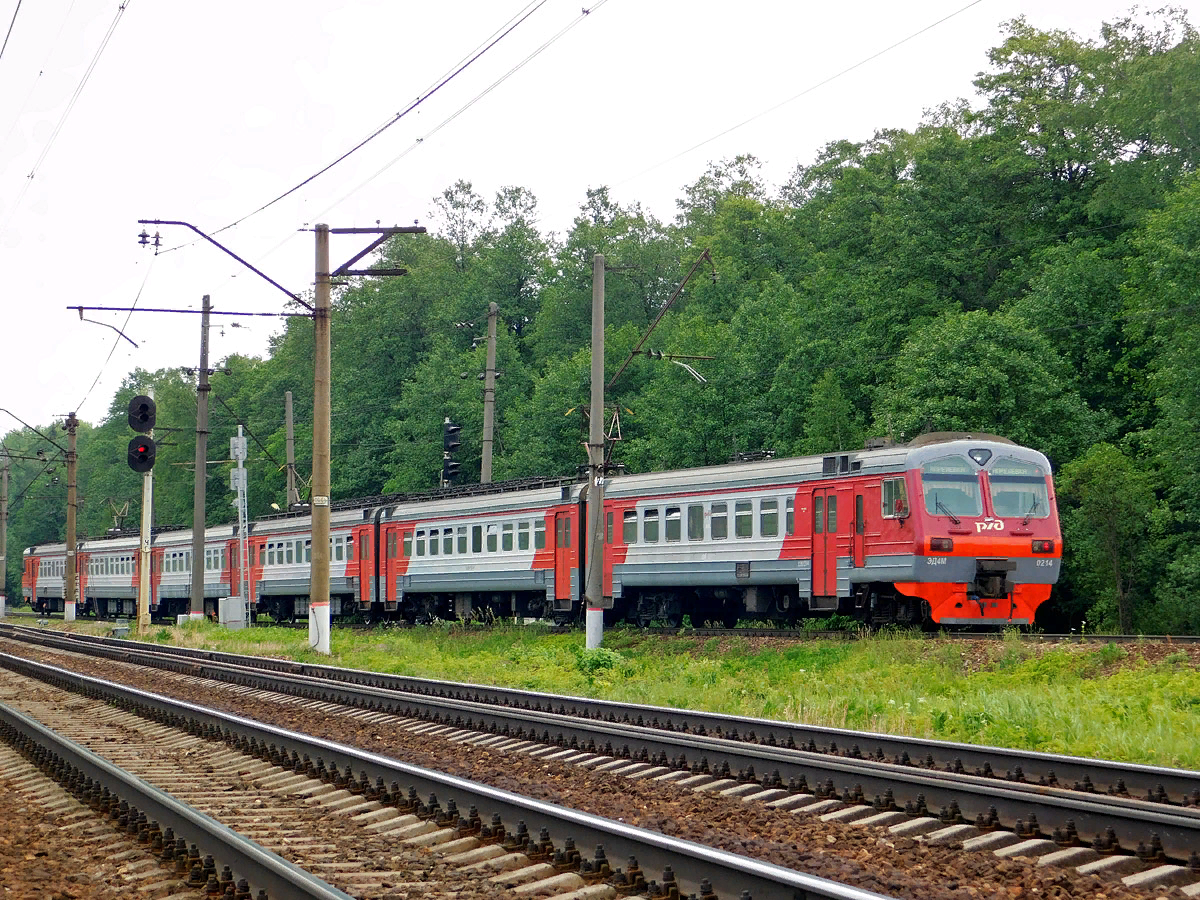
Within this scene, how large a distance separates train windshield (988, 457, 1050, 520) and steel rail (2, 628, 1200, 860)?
416 inches

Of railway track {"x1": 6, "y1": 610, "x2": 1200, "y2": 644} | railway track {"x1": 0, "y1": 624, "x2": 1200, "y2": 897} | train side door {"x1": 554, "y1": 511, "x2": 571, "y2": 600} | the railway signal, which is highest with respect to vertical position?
the railway signal

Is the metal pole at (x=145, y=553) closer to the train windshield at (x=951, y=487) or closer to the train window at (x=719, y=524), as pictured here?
the train window at (x=719, y=524)

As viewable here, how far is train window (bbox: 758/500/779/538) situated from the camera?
24.3 metres

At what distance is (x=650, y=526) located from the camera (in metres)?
27.4

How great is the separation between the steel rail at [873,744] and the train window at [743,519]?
8065 millimetres

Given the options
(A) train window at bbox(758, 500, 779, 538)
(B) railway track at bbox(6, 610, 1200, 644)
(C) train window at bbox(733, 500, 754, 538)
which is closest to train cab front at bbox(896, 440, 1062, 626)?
(B) railway track at bbox(6, 610, 1200, 644)

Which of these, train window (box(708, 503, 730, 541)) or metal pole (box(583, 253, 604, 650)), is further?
train window (box(708, 503, 730, 541))

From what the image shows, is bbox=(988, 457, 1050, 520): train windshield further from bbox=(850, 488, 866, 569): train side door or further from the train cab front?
bbox=(850, 488, 866, 569): train side door

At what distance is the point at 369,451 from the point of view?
71250 millimetres

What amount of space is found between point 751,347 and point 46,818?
41472 mm

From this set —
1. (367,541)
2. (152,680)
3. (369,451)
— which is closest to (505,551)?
(367,541)

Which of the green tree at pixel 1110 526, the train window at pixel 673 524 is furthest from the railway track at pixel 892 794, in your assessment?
the green tree at pixel 1110 526

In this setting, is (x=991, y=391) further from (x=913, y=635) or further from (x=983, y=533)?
(x=913, y=635)

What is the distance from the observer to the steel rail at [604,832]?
19.6ft
